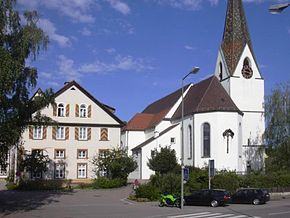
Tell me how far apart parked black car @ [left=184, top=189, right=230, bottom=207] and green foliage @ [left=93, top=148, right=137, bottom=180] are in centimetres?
1715

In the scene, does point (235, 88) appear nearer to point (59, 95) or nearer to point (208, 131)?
point (208, 131)

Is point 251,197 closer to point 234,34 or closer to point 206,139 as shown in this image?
point 206,139

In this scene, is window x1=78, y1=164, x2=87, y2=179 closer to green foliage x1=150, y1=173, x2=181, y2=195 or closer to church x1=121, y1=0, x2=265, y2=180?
church x1=121, y1=0, x2=265, y2=180

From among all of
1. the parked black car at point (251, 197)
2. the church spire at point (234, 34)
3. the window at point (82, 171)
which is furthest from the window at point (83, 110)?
the parked black car at point (251, 197)

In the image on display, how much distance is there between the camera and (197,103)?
203ft

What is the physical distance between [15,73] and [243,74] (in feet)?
163

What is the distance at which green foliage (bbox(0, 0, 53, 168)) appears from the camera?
21844 millimetres

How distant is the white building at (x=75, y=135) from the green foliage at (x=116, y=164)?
533 cm

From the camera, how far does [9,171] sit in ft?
177

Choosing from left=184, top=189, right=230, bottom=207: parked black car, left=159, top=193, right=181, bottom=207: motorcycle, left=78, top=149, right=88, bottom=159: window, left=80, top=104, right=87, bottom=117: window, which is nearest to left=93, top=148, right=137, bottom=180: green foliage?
left=78, top=149, right=88, bottom=159: window

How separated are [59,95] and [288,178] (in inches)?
1090

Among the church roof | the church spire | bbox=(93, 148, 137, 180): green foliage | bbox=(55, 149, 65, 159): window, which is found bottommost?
bbox=(93, 148, 137, 180): green foliage

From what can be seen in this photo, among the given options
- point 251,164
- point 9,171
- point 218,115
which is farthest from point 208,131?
point 9,171

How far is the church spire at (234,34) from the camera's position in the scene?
6719 cm
